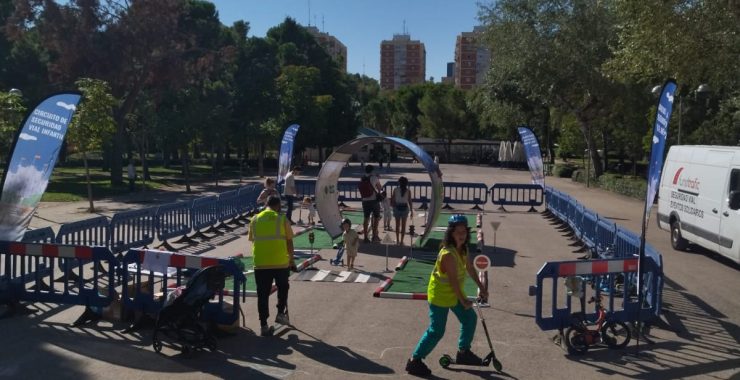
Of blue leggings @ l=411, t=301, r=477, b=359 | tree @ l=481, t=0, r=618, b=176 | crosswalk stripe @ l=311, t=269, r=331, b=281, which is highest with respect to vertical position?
tree @ l=481, t=0, r=618, b=176

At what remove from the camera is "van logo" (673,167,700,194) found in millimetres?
15262

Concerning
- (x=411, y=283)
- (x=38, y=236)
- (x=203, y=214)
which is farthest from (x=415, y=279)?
(x=203, y=214)

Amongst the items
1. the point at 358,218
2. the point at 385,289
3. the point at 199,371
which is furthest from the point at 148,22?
the point at 199,371

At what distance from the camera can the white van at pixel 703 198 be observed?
1363cm

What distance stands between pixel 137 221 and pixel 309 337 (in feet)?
22.9

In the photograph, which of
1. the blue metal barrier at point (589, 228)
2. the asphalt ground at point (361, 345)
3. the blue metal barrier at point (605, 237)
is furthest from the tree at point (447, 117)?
the asphalt ground at point (361, 345)

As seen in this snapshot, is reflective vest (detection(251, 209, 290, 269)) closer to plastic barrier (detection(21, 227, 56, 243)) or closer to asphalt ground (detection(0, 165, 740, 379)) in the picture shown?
asphalt ground (detection(0, 165, 740, 379))

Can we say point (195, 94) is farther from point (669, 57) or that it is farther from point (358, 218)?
point (669, 57)

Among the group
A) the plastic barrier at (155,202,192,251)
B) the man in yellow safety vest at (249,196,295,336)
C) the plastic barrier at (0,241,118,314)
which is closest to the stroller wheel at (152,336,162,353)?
the man in yellow safety vest at (249,196,295,336)

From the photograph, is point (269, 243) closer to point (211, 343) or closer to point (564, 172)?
point (211, 343)

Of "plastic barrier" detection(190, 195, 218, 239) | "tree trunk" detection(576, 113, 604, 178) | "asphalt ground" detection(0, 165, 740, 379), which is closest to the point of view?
"asphalt ground" detection(0, 165, 740, 379)

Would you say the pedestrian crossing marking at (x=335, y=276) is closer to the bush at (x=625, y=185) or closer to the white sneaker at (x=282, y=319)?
the white sneaker at (x=282, y=319)

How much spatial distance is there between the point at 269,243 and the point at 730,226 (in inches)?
387

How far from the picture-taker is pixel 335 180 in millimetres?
17766
